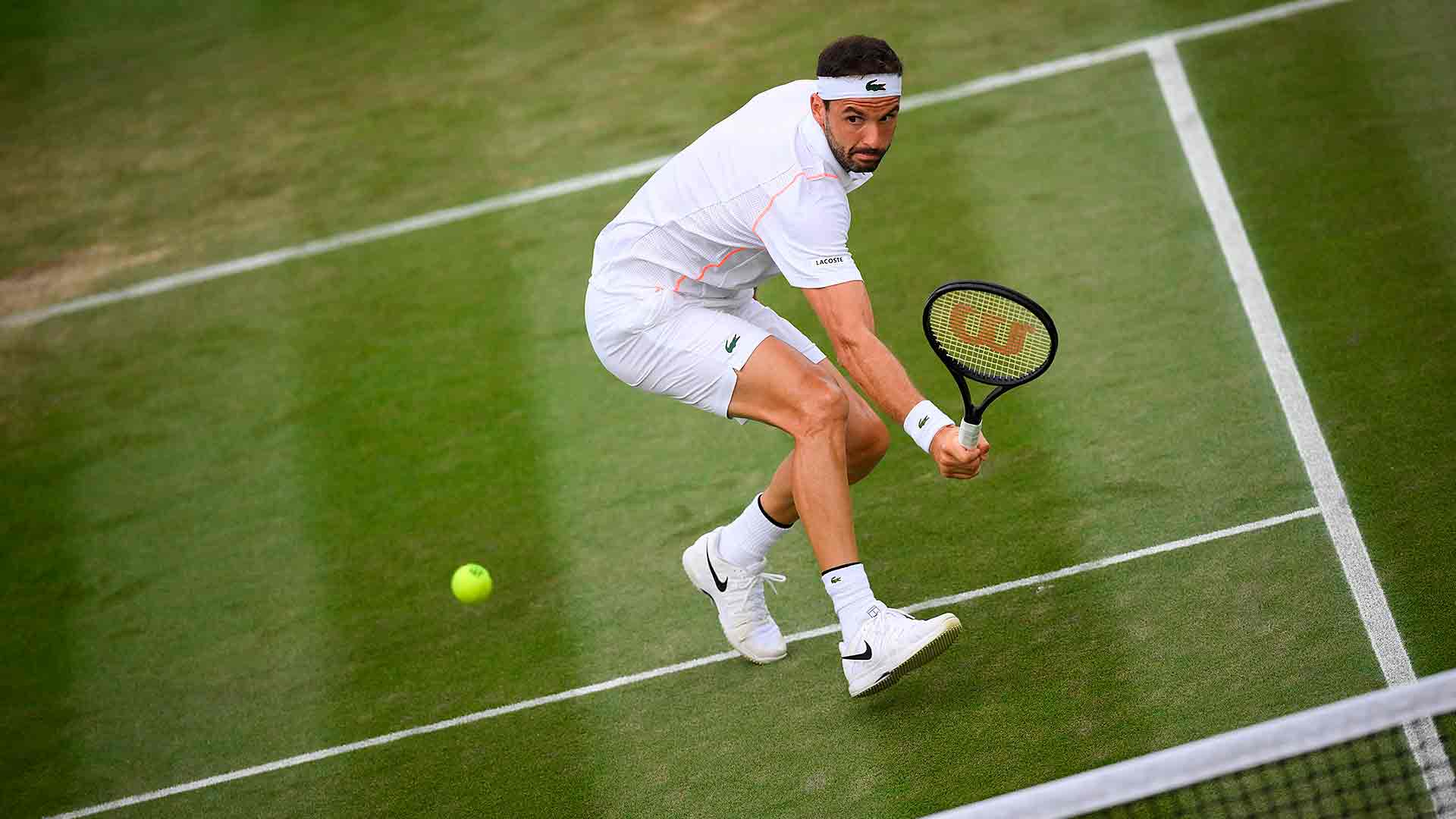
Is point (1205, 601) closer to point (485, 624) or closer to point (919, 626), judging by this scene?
point (919, 626)

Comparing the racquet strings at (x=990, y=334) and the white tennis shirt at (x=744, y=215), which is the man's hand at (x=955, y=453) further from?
the white tennis shirt at (x=744, y=215)

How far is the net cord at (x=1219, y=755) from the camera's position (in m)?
3.34

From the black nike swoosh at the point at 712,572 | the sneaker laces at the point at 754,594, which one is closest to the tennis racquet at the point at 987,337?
the sneaker laces at the point at 754,594

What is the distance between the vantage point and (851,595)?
16.0 feet

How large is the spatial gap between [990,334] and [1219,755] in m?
1.82

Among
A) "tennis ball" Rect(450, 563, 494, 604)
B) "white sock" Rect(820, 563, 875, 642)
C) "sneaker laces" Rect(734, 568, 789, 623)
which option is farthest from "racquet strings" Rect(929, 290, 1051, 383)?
"tennis ball" Rect(450, 563, 494, 604)

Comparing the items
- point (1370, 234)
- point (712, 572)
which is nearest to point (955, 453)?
point (712, 572)

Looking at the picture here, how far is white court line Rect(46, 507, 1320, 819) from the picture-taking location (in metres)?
5.60

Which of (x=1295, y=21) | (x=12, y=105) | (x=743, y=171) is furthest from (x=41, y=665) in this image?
(x=1295, y=21)

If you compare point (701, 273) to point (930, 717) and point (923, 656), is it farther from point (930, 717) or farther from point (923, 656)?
point (930, 717)

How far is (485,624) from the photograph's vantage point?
20.0ft

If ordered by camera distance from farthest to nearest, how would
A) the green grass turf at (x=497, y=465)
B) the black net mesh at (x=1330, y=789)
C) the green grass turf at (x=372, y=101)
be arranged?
the green grass turf at (x=372, y=101) → the green grass turf at (x=497, y=465) → the black net mesh at (x=1330, y=789)

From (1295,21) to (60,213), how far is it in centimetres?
788

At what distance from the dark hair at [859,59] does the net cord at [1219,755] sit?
231 cm
